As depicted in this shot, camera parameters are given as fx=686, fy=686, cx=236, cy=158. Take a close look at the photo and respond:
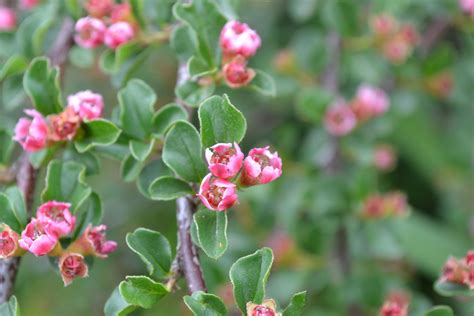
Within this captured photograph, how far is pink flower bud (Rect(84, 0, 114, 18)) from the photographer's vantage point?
4.02 feet

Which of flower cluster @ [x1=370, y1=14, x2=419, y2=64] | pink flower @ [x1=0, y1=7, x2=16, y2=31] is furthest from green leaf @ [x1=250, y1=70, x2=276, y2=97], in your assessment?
flower cluster @ [x1=370, y1=14, x2=419, y2=64]

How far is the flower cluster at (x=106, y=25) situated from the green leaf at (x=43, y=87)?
0.14m

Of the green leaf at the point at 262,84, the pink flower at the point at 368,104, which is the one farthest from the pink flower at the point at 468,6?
the green leaf at the point at 262,84

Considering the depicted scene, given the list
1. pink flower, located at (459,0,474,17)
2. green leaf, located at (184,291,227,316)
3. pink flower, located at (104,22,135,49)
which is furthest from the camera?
pink flower, located at (459,0,474,17)

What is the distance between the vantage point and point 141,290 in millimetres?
898

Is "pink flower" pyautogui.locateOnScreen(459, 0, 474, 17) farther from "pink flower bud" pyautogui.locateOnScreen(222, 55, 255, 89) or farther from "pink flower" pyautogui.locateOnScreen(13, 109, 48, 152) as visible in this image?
"pink flower" pyautogui.locateOnScreen(13, 109, 48, 152)

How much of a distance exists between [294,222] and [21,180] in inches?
32.8

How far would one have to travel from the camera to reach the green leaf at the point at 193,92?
3.44ft

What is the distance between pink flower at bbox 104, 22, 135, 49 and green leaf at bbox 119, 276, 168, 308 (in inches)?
18.2

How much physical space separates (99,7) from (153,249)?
1.62 ft

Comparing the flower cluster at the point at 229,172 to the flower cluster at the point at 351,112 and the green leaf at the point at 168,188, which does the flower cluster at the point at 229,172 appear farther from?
the flower cluster at the point at 351,112

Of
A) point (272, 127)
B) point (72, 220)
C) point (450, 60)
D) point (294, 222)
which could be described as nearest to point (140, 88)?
point (72, 220)

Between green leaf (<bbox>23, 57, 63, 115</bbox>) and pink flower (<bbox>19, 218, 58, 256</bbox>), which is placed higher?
green leaf (<bbox>23, 57, 63, 115</bbox>)

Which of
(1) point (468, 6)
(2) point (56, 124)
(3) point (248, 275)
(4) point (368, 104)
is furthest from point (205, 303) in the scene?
(1) point (468, 6)
